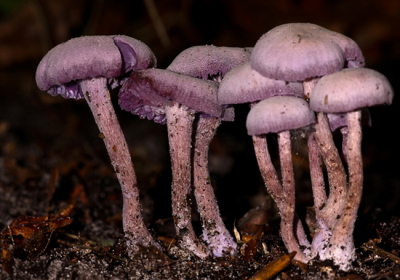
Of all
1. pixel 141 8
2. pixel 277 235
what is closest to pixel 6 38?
pixel 141 8

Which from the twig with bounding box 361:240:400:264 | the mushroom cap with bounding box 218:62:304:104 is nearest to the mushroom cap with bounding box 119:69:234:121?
the mushroom cap with bounding box 218:62:304:104

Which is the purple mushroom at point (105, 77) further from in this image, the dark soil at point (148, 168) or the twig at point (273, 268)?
the twig at point (273, 268)

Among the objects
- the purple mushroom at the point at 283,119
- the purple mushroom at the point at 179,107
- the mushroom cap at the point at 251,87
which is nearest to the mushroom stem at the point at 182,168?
the purple mushroom at the point at 179,107

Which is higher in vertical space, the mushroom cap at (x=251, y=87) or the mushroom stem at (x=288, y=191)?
the mushroom cap at (x=251, y=87)

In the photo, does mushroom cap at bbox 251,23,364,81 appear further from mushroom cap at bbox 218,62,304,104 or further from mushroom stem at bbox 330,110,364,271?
mushroom stem at bbox 330,110,364,271

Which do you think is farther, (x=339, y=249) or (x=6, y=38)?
(x=6, y=38)

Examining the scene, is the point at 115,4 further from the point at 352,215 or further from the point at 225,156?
the point at 352,215
